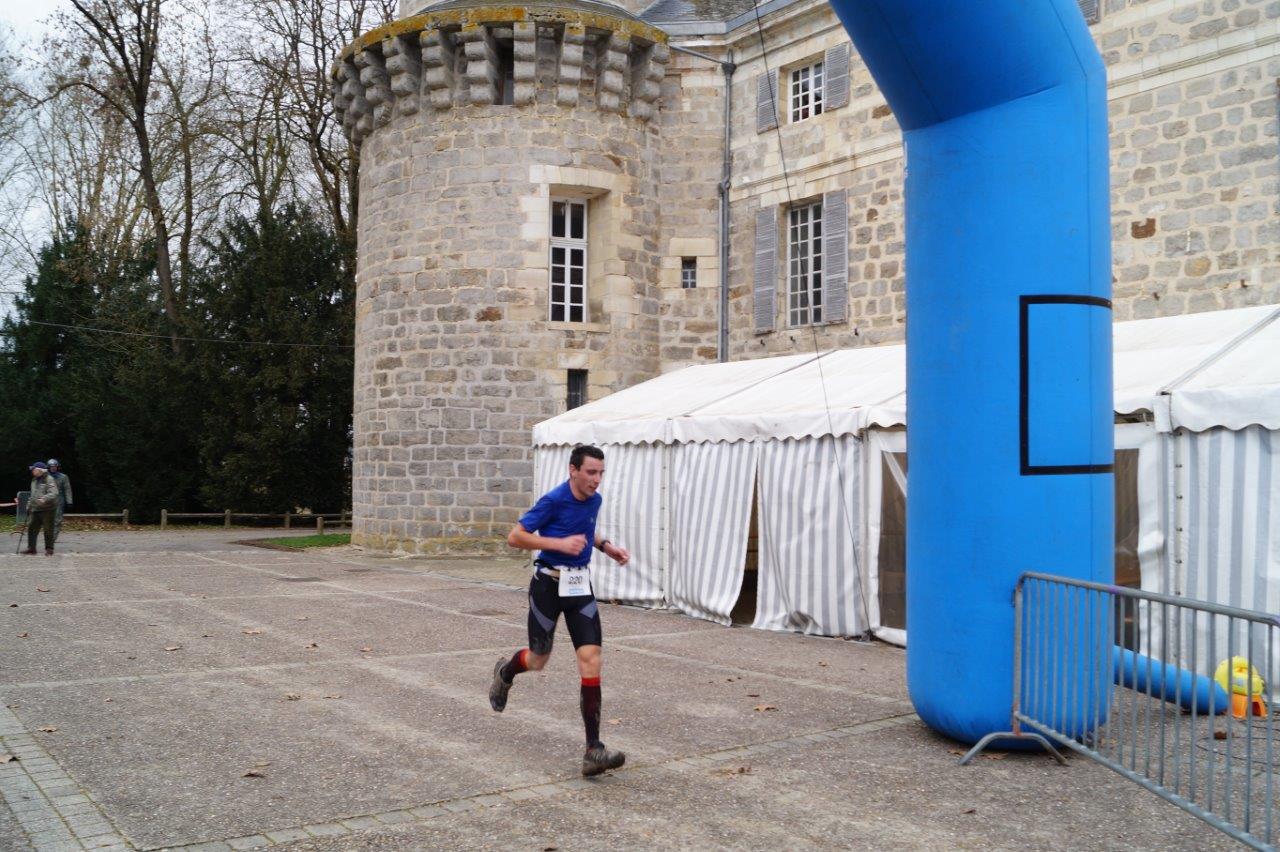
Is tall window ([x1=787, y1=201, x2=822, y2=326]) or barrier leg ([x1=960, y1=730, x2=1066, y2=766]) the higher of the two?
tall window ([x1=787, y1=201, x2=822, y2=326])

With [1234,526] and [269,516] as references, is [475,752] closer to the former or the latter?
[1234,526]

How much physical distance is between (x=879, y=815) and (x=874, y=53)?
3578 mm

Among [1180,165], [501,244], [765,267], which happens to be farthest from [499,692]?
[501,244]

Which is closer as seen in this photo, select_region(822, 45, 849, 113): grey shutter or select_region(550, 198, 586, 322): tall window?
select_region(822, 45, 849, 113): grey shutter

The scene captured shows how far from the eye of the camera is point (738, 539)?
10.2 metres

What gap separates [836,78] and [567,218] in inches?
174

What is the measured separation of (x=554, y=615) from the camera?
531 centimetres

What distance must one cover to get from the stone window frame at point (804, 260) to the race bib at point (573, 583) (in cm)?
995

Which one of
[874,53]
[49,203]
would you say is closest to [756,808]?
[874,53]

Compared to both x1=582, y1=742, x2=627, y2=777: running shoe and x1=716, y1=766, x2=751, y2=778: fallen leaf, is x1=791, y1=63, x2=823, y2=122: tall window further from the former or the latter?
x1=582, y1=742, x2=627, y2=777: running shoe

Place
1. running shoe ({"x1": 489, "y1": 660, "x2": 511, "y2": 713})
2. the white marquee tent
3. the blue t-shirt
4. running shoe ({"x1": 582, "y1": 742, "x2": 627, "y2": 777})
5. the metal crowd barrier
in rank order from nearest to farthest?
1. the metal crowd barrier
2. running shoe ({"x1": 582, "y1": 742, "x2": 627, "y2": 777})
3. the blue t-shirt
4. running shoe ({"x1": 489, "y1": 660, "x2": 511, "y2": 713})
5. the white marquee tent

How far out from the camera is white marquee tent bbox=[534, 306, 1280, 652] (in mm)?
6875

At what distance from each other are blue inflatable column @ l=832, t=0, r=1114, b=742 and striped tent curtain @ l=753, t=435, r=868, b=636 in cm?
347

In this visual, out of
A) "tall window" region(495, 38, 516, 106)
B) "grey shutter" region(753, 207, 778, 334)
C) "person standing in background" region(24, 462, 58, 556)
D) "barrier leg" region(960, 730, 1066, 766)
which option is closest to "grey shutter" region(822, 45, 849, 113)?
"grey shutter" region(753, 207, 778, 334)
